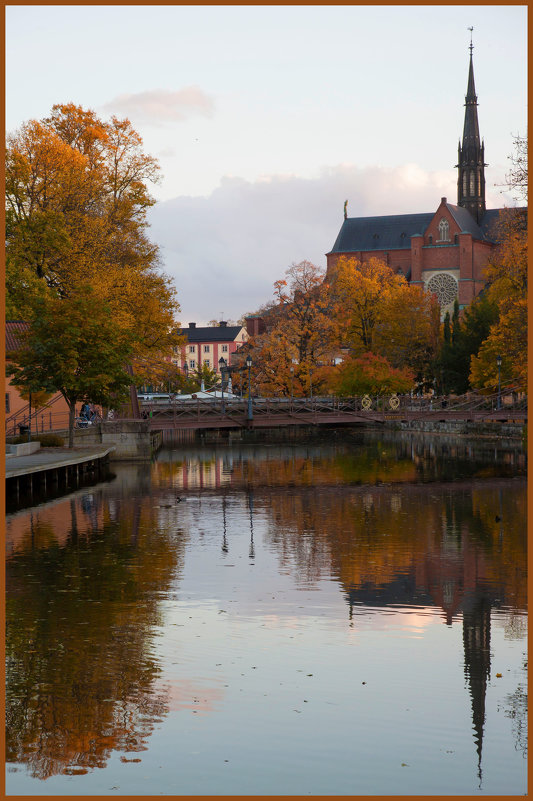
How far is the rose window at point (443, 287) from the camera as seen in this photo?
431 feet

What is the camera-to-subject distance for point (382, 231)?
14425 cm

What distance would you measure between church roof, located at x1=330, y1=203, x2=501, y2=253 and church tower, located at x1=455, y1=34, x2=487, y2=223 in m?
2.21

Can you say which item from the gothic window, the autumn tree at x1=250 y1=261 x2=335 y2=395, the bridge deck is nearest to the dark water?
the bridge deck

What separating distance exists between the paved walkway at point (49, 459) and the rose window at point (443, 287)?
3596 inches

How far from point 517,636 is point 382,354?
67357mm

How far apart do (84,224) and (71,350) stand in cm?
789

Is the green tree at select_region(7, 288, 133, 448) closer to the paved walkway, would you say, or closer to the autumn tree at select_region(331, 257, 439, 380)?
the paved walkway

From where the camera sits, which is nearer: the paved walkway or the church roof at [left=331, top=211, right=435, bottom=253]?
the paved walkway

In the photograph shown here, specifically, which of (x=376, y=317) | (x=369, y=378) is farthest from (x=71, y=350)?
(x=376, y=317)

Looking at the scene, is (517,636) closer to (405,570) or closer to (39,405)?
(405,570)

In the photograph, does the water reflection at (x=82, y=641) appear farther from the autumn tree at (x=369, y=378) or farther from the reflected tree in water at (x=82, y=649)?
the autumn tree at (x=369, y=378)

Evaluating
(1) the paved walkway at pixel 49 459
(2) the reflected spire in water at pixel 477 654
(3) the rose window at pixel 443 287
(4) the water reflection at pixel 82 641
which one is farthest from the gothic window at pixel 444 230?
(2) the reflected spire in water at pixel 477 654

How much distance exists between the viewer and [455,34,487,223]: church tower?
140 metres

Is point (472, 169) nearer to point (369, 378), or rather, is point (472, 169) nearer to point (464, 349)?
point (464, 349)
